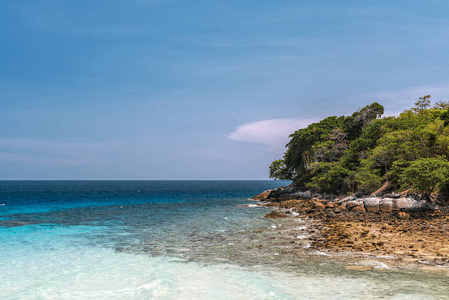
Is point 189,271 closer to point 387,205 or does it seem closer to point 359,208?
point 387,205

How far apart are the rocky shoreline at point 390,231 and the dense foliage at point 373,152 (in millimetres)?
2447

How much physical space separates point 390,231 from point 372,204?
43.5ft

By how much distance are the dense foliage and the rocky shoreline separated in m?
2.45

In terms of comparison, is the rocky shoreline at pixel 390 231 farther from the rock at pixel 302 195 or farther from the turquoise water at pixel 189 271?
the rock at pixel 302 195

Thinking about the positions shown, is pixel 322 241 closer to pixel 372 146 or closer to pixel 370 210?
pixel 370 210

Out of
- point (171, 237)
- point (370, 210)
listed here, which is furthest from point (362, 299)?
point (370, 210)

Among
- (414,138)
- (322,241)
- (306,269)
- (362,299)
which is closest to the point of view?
(362,299)

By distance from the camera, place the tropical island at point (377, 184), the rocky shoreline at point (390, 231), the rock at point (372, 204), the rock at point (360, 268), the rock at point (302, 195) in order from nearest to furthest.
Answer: the rock at point (360, 268), the rocky shoreline at point (390, 231), the tropical island at point (377, 184), the rock at point (372, 204), the rock at point (302, 195)

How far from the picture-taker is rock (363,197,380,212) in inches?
1303

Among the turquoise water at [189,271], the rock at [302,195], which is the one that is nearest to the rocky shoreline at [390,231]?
the turquoise water at [189,271]

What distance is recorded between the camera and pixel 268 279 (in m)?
12.9

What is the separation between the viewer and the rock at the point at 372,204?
33.1 meters

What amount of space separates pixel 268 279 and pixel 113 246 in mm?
12705

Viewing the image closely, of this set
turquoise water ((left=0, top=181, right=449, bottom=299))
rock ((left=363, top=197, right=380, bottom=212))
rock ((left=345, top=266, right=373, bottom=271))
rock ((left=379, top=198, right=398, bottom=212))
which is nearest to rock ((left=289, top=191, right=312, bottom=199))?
rock ((left=363, top=197, right=380, bottom=212))
